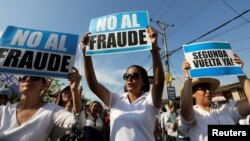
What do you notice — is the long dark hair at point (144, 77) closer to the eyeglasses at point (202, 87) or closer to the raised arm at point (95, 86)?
the raised arm at point (95, 86)

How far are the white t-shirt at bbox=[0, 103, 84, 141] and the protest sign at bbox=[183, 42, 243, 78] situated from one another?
5.60ft

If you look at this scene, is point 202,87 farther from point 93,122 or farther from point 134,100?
point 93,122

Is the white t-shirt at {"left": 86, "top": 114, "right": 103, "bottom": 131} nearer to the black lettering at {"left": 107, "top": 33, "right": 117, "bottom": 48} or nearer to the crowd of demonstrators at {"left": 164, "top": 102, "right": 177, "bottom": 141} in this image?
the black lettering at {"left": 107, "top": 33, "right": 117, "bottom": 48}

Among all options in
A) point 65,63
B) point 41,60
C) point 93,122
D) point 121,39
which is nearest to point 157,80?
point 121,39

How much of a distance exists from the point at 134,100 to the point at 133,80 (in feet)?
0.77

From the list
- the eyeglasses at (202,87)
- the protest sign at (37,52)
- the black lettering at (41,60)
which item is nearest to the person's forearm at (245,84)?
the eyeglasses at (202,87)

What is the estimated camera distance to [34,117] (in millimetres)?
2607

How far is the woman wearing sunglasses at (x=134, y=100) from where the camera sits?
2695 millimetres

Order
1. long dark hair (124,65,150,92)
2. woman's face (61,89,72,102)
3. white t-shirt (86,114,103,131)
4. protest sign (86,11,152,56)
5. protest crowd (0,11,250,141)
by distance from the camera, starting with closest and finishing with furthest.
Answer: protest crowd (0,11,250,141) < long dark hair (124,65,150,92) < protest sign (86,11,152,56) < woman's face (61,89,72,102) < white t-shirt (86,114,103,131)

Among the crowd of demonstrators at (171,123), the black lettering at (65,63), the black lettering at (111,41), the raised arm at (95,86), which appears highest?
the black lettering at (111,41)

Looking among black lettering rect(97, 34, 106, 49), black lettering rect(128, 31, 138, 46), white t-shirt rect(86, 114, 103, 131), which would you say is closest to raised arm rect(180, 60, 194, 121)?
black lettering rect(128, 31, 138, 46)

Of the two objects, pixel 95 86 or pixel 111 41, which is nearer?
pixel 95 86

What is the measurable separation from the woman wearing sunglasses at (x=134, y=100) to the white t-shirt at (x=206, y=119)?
0.56 m

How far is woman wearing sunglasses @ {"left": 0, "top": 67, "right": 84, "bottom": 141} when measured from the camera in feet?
8.23
